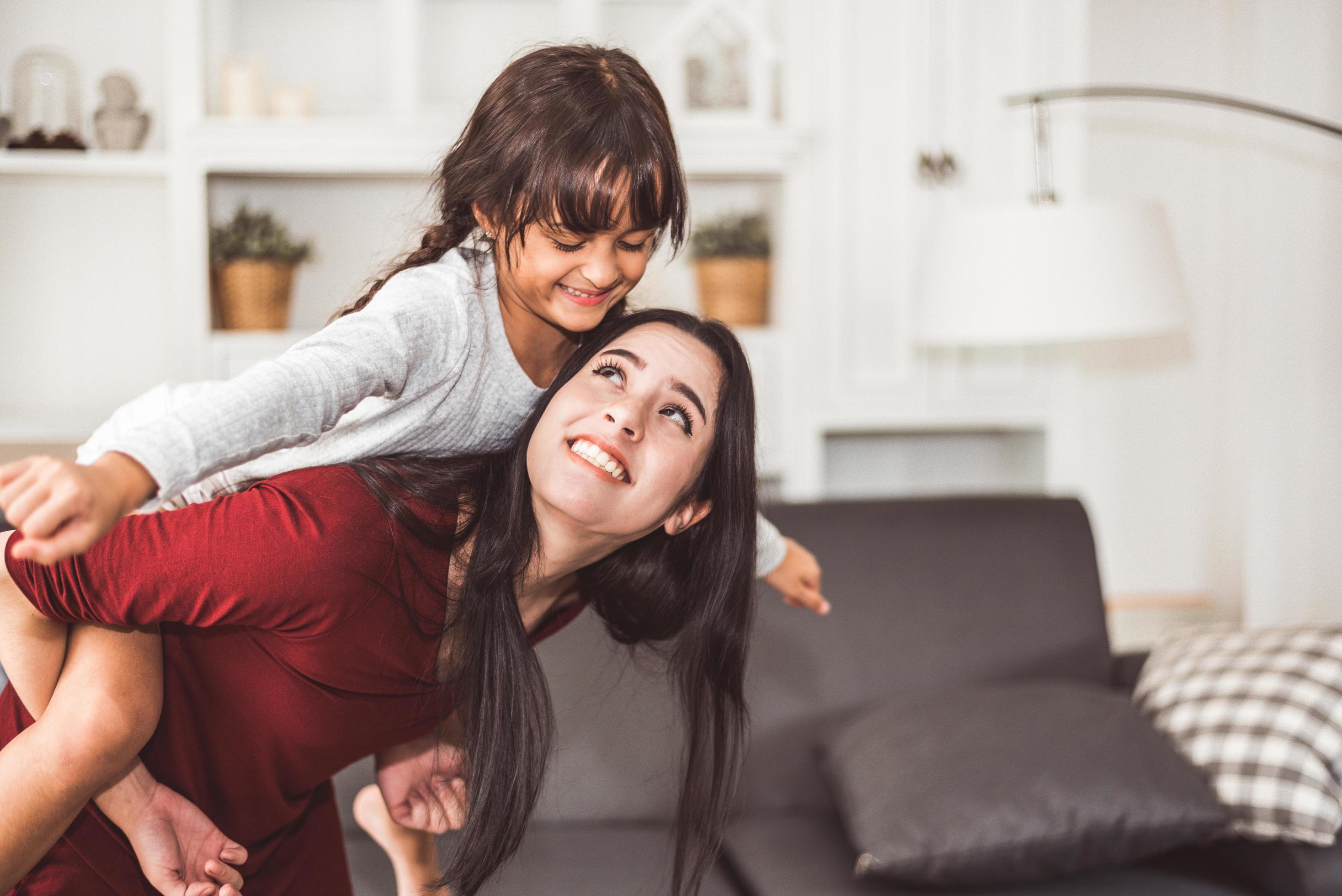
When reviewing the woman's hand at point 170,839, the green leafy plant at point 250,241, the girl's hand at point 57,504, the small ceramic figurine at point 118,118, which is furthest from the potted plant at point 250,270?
the girl's hand at point 57,504

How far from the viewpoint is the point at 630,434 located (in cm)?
109

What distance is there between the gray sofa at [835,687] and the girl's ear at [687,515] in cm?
51

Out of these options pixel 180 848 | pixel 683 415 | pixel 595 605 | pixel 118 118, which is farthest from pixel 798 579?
pixel 118 118

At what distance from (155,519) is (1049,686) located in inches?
56.2

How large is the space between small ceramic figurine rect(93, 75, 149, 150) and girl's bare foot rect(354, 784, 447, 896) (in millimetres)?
1811

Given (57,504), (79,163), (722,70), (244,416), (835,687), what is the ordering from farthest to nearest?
(722,70)
(79,163)
(835,687)
(244,416)
(57,504)

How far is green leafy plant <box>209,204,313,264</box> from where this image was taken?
2.55m

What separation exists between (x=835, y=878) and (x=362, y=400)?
1.06 m

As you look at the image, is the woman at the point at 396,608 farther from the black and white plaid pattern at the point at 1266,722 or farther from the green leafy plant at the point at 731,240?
the green leafy plant at the point at 731,240

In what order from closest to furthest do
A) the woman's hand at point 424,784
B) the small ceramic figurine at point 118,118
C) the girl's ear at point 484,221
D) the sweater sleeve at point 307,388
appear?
the sweater sleeve at point 307,388
the girl's ear at point 484,221
the woman's hand at point 424,784
the small ceramic figurine at point 118,118

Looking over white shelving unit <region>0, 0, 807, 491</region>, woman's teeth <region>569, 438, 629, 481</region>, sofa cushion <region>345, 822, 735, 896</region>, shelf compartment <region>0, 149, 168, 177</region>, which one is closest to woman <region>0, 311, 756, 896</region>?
woman's teeth <region>569, 438, 629, 481</region>

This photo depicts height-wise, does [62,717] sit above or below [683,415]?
below

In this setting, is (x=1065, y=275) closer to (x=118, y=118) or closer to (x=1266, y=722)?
(x=1266, y=722)

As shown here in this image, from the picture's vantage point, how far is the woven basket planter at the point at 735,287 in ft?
9.04
